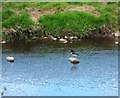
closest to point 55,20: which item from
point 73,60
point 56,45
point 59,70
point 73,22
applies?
point 73,22

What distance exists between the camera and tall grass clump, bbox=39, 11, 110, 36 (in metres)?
41.2

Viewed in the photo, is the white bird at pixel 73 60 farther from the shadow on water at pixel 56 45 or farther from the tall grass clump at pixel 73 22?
the tall grass clump at pixel 73 22

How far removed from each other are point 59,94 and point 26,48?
11.7 m

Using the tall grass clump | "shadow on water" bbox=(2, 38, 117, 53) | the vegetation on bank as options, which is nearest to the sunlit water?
"shadow on water" bbox=(2, 38, 117, 53)

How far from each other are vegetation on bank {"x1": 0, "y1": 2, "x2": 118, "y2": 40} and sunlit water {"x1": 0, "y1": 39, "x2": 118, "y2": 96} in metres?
2.38

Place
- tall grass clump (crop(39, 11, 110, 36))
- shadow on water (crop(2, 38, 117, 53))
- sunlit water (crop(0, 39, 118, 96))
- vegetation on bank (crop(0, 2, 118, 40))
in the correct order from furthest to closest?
tall grass clump (crop(39, 11, 110, 36)), vegetation on bank (crop(0, 2, 118, 40)), shadow on water (crop(2, 38, 117, 53)), sunlit water (crop(0, 39, 118, 96))

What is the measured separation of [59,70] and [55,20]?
12377mm

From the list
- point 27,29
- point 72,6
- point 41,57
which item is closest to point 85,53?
point 41,57

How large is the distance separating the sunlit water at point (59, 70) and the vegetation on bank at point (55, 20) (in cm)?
238

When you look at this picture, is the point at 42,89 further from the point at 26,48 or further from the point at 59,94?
the point at 26,48

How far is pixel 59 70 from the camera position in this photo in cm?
3003

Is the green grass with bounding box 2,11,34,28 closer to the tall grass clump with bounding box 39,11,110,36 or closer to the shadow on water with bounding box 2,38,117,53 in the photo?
the tall grass clump with bounding box 39,11,110,36

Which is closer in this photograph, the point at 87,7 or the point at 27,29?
the point at 27,29

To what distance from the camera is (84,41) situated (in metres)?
39.5
